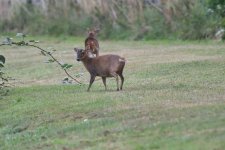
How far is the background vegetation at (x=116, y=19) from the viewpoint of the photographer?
28.4m

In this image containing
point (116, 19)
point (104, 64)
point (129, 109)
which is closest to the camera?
point (129, 109)

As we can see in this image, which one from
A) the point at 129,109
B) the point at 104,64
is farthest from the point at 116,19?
the point at 129,109

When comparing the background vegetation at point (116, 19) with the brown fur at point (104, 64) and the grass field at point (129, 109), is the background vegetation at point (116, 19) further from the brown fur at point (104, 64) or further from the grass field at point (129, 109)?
Result: the brown fur at point (104, 64)

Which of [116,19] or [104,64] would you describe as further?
[116,19]

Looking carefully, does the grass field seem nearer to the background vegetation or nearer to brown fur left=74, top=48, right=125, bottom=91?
brown fur left=74, top=48, right=125, bottom=91

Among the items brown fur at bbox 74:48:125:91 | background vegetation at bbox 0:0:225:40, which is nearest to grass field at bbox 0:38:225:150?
brown fur at bbox 74:48:125:91

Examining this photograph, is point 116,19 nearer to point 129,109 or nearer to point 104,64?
point 104,64

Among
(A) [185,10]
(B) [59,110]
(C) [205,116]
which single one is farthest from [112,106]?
(A) [185,10]

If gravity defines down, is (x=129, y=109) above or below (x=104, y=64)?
below

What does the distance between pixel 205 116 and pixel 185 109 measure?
94cm

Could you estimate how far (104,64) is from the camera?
15977mm

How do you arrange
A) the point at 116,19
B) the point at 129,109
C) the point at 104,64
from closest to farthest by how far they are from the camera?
the point at 129,109 → the point at 104,64 → the point at 116,19

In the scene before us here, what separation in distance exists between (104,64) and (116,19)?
571 inches

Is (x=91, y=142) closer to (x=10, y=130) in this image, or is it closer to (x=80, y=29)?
(x=10, y=130)
